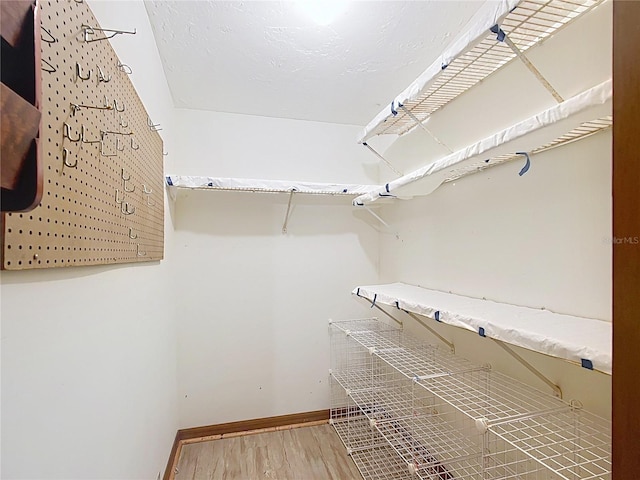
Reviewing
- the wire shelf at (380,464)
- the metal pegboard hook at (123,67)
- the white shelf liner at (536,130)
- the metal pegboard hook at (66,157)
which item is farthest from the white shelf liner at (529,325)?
the metal pegboard hook at (123,67)

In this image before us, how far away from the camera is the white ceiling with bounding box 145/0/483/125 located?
149 cm

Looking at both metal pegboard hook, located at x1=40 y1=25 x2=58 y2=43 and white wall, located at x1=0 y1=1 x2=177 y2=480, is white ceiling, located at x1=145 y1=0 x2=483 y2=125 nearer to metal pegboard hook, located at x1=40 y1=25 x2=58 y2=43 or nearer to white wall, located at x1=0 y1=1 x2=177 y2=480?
white wall, located at x1=0 y1=1 x2=177 y2=480

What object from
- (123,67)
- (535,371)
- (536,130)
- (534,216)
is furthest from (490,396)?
(123,67)

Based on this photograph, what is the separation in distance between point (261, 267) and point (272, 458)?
1317 mm

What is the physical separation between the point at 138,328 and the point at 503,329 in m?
1.40

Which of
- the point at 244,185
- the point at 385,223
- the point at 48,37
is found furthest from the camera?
the point at 385,223

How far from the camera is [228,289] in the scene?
248 centimetres

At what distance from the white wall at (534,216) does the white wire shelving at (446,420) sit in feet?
0.32

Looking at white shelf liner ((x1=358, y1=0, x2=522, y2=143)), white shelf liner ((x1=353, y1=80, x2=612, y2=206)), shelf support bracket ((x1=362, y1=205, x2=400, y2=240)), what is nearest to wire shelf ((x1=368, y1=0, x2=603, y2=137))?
white shelf liner ((x1=358, y1=0, x2=522, y2=143))

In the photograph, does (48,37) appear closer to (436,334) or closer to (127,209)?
(127,209)

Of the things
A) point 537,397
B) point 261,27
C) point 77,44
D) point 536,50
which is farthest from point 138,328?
point 536,50

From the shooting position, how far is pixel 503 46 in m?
1.24

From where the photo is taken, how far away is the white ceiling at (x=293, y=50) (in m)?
1.49

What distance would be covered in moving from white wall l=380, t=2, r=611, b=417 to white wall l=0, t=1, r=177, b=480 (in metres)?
1.57
